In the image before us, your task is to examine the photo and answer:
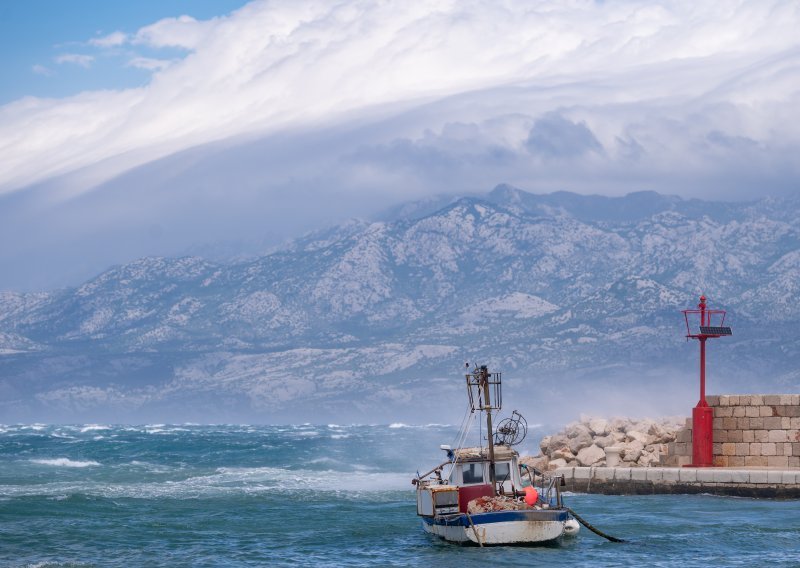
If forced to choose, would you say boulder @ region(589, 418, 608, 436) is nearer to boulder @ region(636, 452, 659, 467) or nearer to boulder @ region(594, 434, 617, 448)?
boulder @ region(594, 434, 617, 448)

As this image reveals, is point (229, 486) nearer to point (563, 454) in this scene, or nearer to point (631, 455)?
point (563, 454)

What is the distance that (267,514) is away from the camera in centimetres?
4928

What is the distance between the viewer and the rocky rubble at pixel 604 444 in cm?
5222

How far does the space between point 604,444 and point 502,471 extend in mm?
19370

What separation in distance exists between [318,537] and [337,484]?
84.7 ft

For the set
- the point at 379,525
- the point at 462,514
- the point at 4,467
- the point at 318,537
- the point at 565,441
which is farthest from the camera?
the point at 4,467

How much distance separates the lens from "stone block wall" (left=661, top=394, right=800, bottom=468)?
150 feet

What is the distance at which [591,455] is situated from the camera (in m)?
54.8

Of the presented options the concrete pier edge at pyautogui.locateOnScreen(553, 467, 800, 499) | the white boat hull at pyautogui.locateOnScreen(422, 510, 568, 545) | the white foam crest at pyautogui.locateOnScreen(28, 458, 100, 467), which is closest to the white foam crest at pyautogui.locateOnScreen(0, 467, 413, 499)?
the concrete pier edge at pyautogui.locateOnScreen(553, 467, 800, 499)

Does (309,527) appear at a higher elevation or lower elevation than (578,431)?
lower

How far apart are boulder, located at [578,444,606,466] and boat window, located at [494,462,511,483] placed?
16.5 metres

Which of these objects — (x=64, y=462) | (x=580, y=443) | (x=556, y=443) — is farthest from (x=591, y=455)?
(x=64, y=462)

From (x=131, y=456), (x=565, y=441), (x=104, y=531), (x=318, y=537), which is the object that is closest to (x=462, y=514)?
(x=318, y=537)

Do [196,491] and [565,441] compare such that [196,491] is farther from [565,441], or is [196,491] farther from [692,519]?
[692,519]
